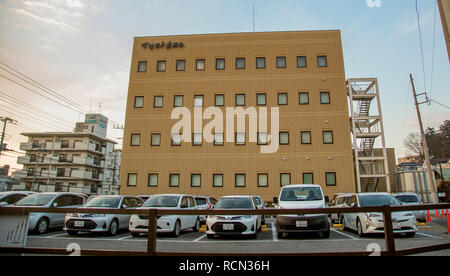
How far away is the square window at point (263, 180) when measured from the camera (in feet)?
84.1

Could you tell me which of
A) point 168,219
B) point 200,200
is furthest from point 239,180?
point 168,219

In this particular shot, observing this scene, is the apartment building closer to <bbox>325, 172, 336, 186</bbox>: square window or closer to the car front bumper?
<bbox>325, 172, 336, 186</bbox>: square window

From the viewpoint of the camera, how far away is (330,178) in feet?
83.1

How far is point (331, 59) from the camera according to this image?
Answer: 27812 millimetres

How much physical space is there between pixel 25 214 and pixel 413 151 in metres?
64.6

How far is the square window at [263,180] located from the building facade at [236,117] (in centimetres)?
10

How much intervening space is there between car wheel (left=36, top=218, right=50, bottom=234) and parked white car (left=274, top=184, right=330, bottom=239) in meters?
9.26

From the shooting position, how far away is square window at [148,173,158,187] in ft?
87.3

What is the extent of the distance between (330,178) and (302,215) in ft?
59.5

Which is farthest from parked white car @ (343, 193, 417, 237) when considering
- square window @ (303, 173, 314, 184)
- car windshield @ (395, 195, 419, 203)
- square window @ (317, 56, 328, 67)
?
square window @ (317, 56, 328, 67)

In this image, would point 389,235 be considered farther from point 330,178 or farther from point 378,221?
point 330,178

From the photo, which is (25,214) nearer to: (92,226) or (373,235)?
(92,226)
